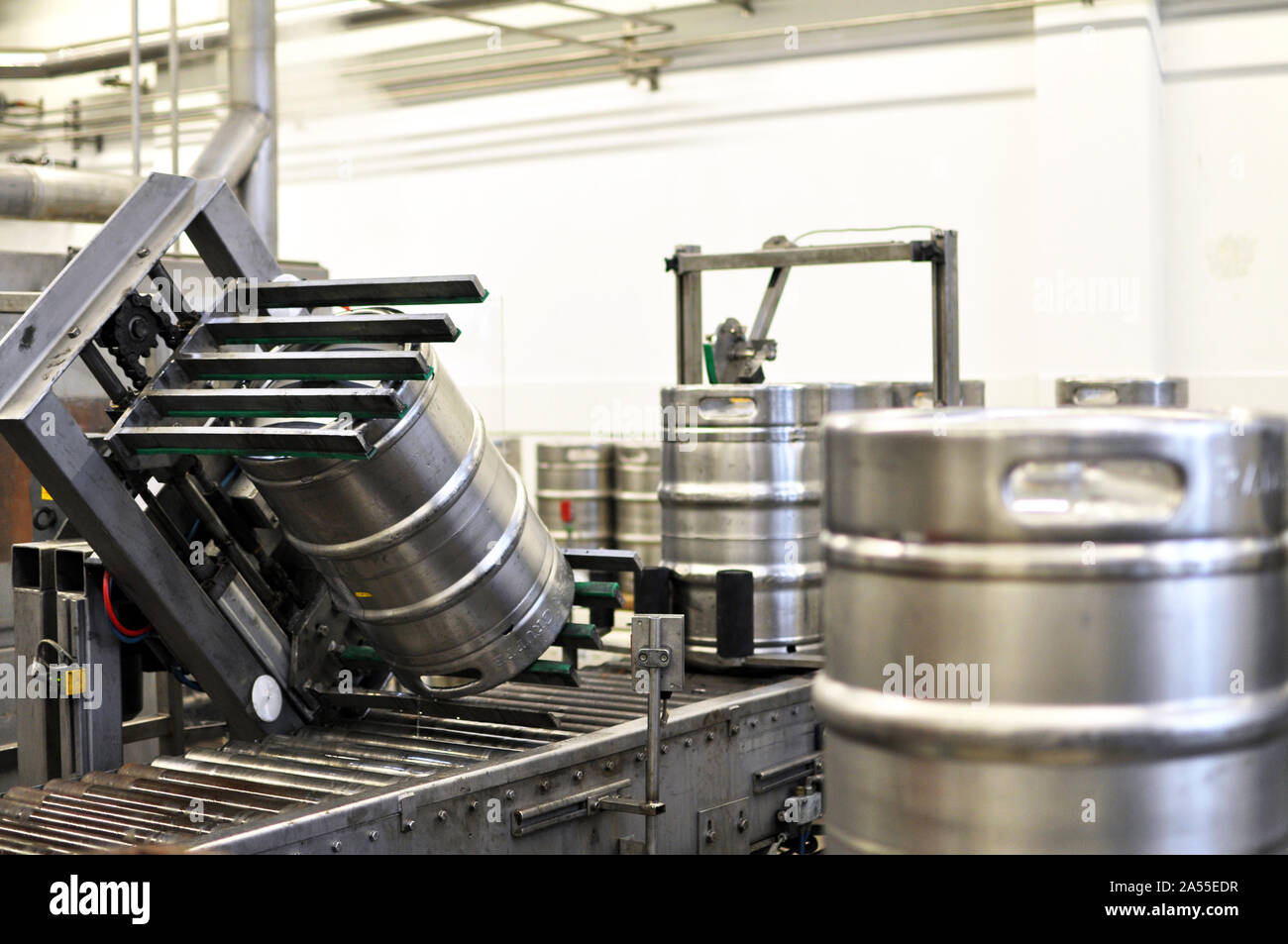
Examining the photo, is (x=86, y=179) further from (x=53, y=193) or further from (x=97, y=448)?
(x=97, y=448)

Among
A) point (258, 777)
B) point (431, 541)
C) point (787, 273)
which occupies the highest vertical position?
point (787, 273)

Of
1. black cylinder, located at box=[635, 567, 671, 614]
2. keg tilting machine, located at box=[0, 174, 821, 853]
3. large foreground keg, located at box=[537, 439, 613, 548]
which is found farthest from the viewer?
large foreground keg, located at box=[537, 439, 613, 548]

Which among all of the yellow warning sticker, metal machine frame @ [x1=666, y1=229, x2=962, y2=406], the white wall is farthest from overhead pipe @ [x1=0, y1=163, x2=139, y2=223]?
the yellow warning sticker

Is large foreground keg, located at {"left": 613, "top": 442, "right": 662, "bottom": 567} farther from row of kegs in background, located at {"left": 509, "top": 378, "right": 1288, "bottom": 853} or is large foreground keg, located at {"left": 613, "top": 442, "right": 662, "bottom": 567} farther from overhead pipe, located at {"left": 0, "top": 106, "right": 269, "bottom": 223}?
row of kegs in background, located at {"left": 509, "top": 378, "right": 1288, "bottom": 853}

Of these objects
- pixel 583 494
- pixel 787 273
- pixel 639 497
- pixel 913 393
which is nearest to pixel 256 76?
pixel 583 494

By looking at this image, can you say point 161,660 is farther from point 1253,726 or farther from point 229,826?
point 1253,726

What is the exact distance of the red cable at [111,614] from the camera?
3215 mm

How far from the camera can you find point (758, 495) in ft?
13.4

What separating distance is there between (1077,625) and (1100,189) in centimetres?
652

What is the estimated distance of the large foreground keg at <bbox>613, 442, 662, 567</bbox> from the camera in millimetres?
7609

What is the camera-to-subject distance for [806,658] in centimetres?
402

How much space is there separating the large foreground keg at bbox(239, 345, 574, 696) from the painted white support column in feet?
15.8

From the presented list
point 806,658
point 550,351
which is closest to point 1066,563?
point 806,658

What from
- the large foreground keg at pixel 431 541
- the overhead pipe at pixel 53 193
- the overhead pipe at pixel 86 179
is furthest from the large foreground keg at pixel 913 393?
the overhead pipe at pixel 53 193
